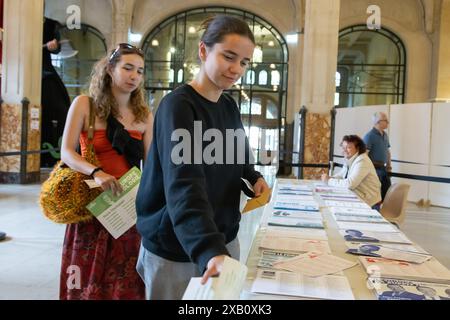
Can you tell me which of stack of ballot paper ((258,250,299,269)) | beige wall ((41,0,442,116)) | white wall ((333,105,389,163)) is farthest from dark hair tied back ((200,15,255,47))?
beige wall ((41,0,442,116))

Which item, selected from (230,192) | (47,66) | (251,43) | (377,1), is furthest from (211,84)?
(377,1)

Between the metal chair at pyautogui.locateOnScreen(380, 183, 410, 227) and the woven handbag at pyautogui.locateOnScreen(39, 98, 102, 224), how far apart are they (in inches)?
129

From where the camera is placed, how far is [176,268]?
1.38 metres

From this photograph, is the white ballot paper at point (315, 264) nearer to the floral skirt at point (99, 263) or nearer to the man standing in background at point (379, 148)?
the floral skirt at point (99, 263)

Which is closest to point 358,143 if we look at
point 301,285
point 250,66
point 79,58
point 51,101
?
point 301,285

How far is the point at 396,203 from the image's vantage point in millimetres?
4680

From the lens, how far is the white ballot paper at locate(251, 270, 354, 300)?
1326 millimetres

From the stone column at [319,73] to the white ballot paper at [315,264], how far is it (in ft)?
25.7

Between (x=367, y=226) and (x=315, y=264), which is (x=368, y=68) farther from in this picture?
(x=315, y=264)

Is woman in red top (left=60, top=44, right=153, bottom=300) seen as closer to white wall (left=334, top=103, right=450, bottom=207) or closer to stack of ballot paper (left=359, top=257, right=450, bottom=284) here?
stack of ballot paper (left=359, top=257, right=450, bottom=284)

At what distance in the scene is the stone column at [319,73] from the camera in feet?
30.6

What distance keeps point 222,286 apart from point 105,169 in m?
1.40
